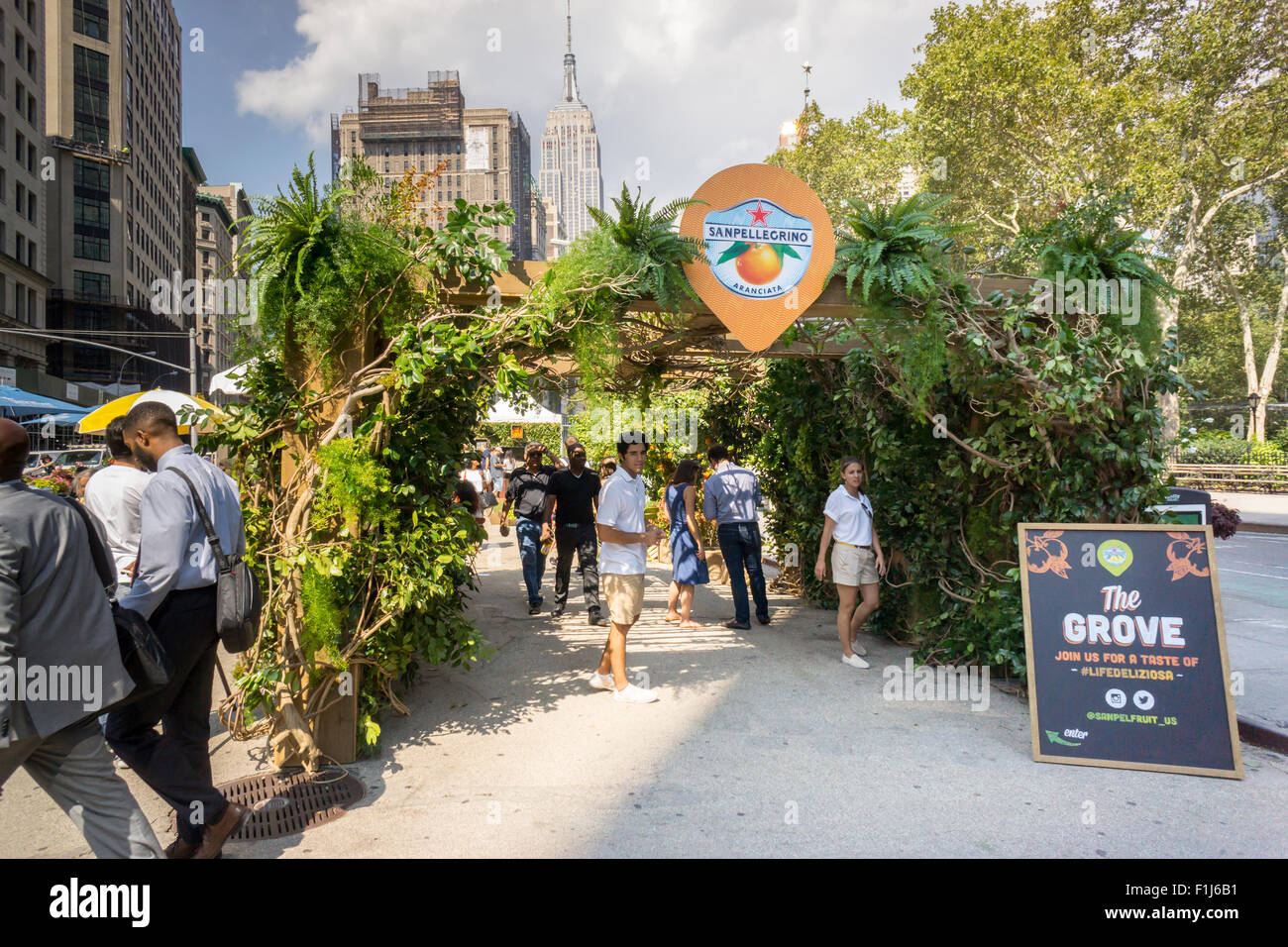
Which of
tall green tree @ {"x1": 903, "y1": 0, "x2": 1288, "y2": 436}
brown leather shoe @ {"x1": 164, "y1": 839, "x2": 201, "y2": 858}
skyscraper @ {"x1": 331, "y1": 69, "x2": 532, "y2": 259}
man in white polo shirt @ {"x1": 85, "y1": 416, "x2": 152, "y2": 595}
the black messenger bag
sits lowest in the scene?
brown leather shoe @ {"x1": 164, "y1": 839, "x2": 201, "y2": 858}

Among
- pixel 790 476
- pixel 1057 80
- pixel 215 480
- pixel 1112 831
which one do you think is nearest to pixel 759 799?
pixel 1112 831

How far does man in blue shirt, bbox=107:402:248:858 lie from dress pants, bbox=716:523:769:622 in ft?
16.5

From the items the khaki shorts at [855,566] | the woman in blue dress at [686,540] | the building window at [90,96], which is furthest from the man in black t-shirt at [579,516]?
the building window at [90,96]

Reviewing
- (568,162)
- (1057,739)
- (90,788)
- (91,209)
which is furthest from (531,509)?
(568,162)

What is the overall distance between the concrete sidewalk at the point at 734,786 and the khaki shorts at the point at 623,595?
0.65m

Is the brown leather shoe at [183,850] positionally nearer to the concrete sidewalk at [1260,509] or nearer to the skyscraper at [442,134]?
the concrete sidewalk at [1260,509]

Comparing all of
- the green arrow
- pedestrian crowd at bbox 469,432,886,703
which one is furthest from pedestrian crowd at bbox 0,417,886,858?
the green arrow

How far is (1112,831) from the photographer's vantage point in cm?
358

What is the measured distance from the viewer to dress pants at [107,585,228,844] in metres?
3.18

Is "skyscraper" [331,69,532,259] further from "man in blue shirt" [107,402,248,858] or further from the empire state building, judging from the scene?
"man in blue shirt" [107,402,248,858]

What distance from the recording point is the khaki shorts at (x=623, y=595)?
5.35 metres

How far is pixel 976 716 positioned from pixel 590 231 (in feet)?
13.4

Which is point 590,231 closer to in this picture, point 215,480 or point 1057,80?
point 215,480

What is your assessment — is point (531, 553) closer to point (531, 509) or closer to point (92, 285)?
point (531, 509)
